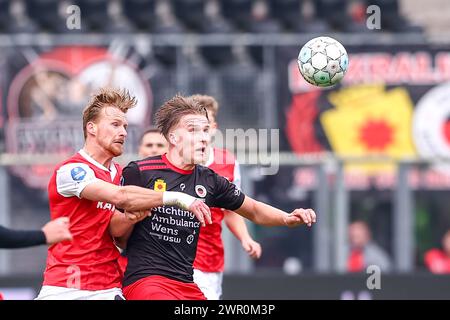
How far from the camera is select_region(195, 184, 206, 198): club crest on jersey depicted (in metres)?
7.59

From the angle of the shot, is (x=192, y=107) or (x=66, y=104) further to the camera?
(x=66, y=104)

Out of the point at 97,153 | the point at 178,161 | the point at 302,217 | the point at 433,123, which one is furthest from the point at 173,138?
the point at 433,123

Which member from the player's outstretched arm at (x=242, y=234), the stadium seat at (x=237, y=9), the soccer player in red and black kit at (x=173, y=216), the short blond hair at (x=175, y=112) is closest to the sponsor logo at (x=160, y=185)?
the soccer player in red and black kit at (x=173, y=216)

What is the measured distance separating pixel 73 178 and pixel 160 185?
582 millimetres

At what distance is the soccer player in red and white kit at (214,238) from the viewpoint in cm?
904

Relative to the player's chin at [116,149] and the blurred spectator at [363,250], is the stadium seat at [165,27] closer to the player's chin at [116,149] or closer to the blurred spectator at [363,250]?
the blurred spectator at [363,250]

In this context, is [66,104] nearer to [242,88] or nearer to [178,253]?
[242,88]

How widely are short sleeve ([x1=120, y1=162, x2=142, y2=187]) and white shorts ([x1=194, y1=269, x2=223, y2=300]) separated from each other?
1.71m

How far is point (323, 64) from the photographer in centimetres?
841
